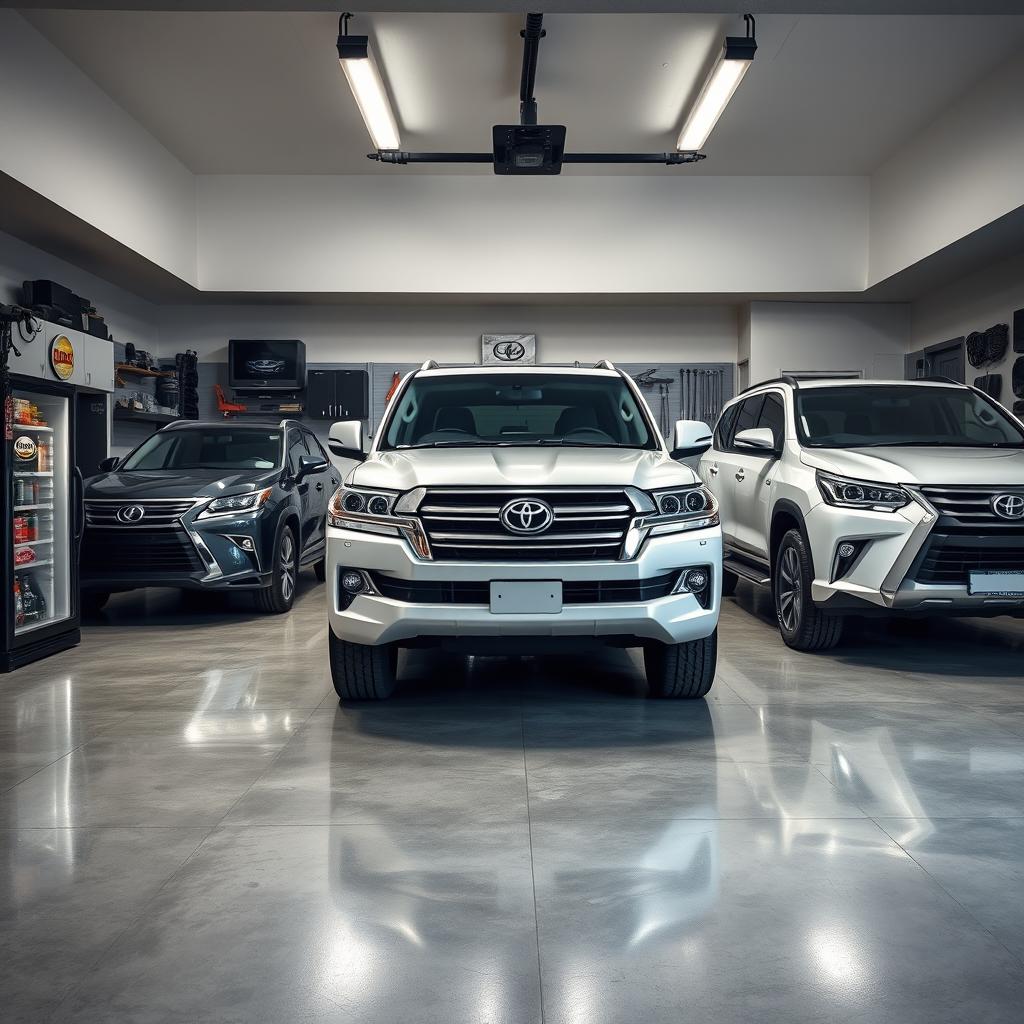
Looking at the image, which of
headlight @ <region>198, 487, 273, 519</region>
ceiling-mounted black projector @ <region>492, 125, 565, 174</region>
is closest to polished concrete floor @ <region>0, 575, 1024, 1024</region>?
headlight @ <region>198, 487, 273, 519</region>

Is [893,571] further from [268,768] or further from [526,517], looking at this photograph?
[268,768]

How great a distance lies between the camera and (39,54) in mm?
7996

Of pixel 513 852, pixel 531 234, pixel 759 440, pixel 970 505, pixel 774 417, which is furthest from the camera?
pixel 531 234

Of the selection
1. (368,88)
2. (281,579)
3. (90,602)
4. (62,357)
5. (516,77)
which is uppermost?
(516,77)

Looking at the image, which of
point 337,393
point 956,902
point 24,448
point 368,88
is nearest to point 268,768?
point 956,902

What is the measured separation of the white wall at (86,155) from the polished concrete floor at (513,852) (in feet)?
16.1

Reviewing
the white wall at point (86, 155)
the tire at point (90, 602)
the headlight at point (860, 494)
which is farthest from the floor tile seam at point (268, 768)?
the white wall at point (86, 155)

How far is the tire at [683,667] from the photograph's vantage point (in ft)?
14.1

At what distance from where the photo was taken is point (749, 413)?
289 inches

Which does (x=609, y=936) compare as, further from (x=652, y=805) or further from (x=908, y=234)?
(x=908, y=234)

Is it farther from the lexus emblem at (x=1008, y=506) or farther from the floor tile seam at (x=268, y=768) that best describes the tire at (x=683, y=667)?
the lexus emblem at (x=1008, y=506)

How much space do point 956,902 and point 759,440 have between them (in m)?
4.16

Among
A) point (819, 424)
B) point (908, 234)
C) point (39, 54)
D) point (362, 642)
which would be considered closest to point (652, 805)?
point (362, 642)

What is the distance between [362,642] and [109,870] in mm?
1525
